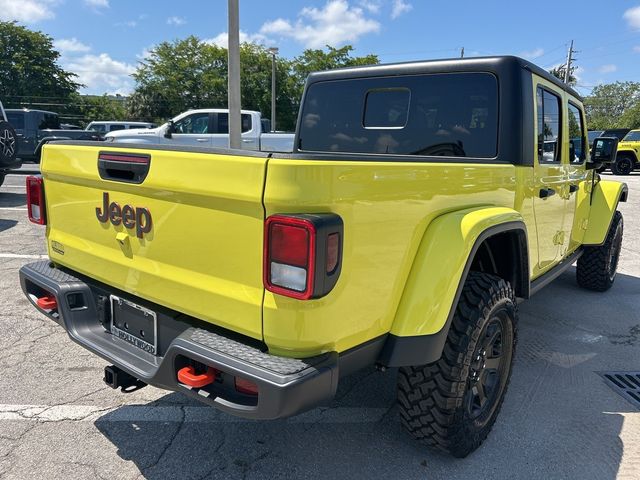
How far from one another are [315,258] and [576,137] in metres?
3.64

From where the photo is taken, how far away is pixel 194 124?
14258 mm

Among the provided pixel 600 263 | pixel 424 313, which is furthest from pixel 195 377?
pixel 600 263

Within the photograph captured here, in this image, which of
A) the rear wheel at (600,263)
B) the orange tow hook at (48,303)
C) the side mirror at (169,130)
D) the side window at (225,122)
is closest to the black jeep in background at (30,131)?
the side mirror at (169,130)

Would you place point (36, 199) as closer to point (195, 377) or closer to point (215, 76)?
point (195, 377)

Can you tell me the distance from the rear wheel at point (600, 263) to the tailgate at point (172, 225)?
14.5ft

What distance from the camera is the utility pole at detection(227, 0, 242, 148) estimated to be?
8.80 meters

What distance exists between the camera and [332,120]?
3.81 metres

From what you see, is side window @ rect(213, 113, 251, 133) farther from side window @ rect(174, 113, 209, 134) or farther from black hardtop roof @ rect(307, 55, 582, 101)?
black hardtop roof @ rect(307, 55, 582, 101)

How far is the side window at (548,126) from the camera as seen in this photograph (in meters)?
3.24

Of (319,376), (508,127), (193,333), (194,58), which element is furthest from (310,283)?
(194,58)

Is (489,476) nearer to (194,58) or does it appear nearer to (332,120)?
(332,120)

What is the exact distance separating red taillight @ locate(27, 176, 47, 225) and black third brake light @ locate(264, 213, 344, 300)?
177 centimetres

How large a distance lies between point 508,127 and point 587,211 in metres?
2.28

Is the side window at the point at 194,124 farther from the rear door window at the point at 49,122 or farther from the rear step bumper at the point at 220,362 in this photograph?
the rear step bumper at the point at 220,362
